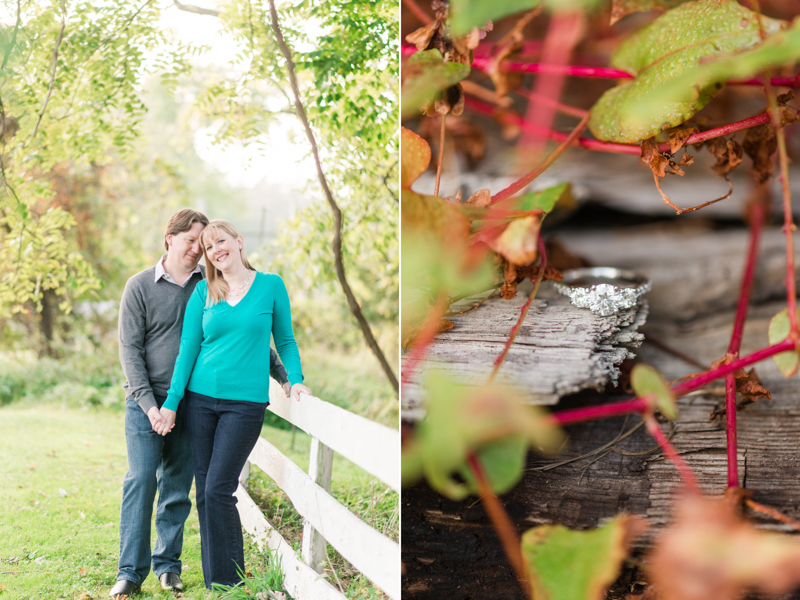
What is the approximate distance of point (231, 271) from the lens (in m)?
0.62

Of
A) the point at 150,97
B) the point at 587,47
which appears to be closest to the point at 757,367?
the point at 587,47

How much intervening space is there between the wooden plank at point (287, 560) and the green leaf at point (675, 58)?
433 millimetres

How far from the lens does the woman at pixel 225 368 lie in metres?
0.60

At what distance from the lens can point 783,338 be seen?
232 millimetres

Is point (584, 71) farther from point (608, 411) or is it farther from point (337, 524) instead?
point (337, 524)

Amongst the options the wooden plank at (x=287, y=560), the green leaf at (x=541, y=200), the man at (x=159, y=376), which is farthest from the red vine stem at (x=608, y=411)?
A: the man at (x=159, y=376)

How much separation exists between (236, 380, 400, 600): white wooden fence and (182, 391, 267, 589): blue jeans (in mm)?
32

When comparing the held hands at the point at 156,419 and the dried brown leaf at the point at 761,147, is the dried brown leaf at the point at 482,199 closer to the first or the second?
the dried brown leaf at the point at 761,147

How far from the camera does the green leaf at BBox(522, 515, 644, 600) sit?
0.20m

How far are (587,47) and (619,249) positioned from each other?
244mm

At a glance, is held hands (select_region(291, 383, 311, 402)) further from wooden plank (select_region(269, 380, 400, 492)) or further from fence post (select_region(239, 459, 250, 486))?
fence post (select_region(239, 459, 250, 486))

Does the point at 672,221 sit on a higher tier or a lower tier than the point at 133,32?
lower

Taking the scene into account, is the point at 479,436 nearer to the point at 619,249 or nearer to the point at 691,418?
the point at 691,418

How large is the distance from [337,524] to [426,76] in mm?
412
